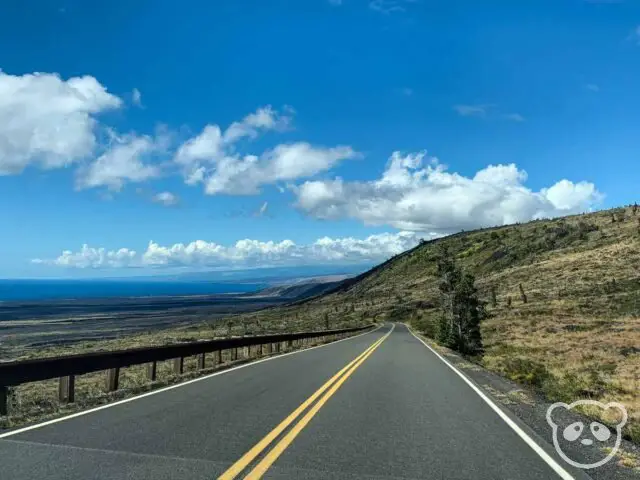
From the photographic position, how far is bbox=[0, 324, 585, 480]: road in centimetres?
593

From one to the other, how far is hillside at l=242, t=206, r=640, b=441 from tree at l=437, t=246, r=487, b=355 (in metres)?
1.59

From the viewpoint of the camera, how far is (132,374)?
17.4 metres

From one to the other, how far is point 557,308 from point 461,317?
16722 mm

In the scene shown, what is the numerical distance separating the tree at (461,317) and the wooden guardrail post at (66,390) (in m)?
32.9

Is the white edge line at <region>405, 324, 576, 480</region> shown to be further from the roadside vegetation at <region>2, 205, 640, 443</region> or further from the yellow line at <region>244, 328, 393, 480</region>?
the yellow line at <region>244, 328, 393, 480</region>

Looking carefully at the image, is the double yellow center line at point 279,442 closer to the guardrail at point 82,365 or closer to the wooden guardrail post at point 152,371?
the guardrail at point 82,365

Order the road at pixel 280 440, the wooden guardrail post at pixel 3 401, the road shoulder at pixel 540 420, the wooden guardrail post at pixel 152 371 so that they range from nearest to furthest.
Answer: the road at pixel 280 440 < the road shoulder at pixel 540 420 < the wooden guardrail post at pixel 3 401 < the wooden guardrail post at pixel 152 371

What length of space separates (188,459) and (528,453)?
4218 mm

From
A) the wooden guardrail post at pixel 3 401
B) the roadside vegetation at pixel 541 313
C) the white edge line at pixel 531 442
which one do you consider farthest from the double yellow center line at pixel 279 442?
the roadside vegetation at pixel 541 313

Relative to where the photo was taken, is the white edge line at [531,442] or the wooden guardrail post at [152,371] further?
the wooden guardrail post at [152,371]

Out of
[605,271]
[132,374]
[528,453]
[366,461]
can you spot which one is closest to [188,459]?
[366,461]

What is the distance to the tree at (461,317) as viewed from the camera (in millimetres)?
41469

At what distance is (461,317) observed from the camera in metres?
47.5

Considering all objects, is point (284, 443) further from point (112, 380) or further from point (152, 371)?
point (152, 371)
